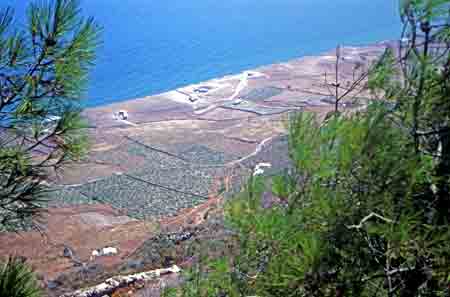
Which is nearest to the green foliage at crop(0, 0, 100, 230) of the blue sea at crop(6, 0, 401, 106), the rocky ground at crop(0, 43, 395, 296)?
the rocky ground at crop(0, 43, 395, 296)

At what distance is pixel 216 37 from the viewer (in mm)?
42938

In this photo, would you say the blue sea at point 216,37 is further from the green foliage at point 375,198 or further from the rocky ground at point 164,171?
the green foliage at point 375,198

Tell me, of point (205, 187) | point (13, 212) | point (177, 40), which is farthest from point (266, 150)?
point (177, 40)

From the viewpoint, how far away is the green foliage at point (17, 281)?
1.86 meters

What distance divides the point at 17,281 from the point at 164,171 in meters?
15.1

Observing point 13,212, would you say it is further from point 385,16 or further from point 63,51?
point 385,16

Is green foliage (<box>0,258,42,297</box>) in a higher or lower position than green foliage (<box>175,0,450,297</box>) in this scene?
lower

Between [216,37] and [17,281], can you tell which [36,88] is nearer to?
[17,281]

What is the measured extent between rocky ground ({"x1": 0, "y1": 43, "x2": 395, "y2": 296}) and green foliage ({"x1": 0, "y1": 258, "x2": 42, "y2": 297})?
1.29 ft

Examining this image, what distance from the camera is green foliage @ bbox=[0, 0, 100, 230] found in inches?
73.8

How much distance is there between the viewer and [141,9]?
61.1 metres

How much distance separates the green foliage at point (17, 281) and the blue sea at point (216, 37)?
Result: 26.0 m

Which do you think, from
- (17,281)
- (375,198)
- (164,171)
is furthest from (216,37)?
(375,198)

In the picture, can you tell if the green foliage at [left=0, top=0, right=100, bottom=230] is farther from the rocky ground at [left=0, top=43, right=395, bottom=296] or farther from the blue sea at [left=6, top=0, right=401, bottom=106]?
the blue sea at [left=6, top=0, right=401, bottom=106]
